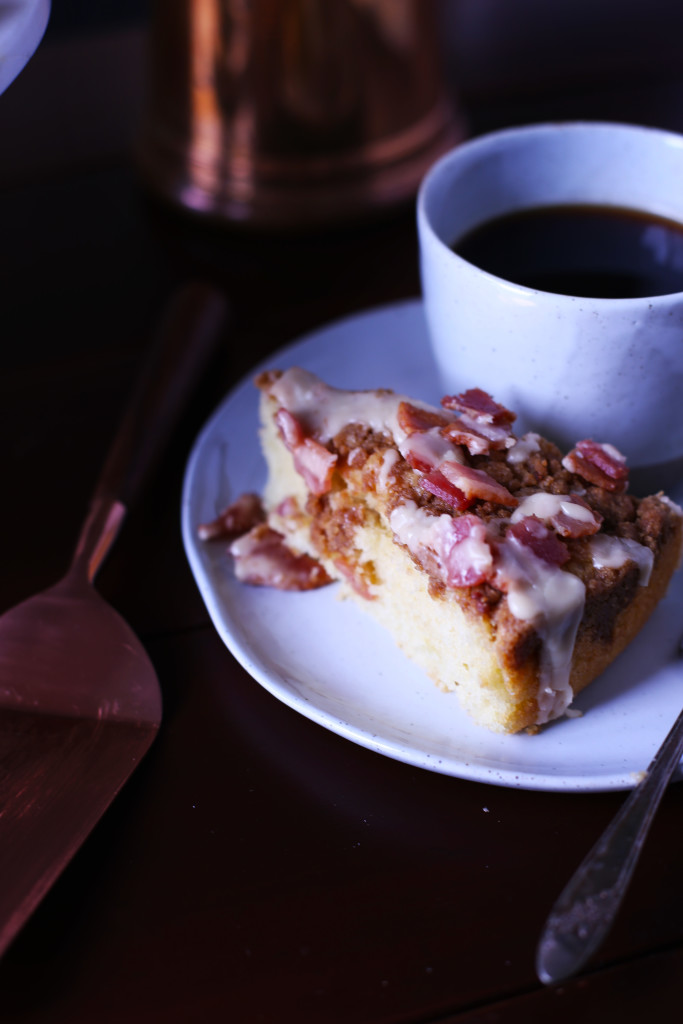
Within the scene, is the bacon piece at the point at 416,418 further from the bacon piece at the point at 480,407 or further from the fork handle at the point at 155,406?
the fork handle at the point at 155,406

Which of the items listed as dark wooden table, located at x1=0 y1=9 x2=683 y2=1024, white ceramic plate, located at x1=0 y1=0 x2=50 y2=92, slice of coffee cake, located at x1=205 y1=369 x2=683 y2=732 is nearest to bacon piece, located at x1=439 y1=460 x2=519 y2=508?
slice of coffee cake, located at x1=205 y1=369 x2=683 y2=732

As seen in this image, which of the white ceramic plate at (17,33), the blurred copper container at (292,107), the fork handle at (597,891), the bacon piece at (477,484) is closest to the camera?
the fork handle at (597,891)

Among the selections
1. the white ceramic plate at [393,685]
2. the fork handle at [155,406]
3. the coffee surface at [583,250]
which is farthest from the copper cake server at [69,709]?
the coffee surface at [583,250]

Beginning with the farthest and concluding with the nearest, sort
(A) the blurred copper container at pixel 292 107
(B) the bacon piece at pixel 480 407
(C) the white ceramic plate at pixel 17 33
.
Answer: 1. (A) the blurred copper container at pixel 292 107
2. (B) the bacon piece at pixel 480 407
3. (C) the white ceramic plate at pixel 17 33

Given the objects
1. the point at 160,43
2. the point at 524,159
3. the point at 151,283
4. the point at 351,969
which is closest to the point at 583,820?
the point at 351,969

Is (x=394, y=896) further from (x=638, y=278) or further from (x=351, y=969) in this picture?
(x=638, y=278)
